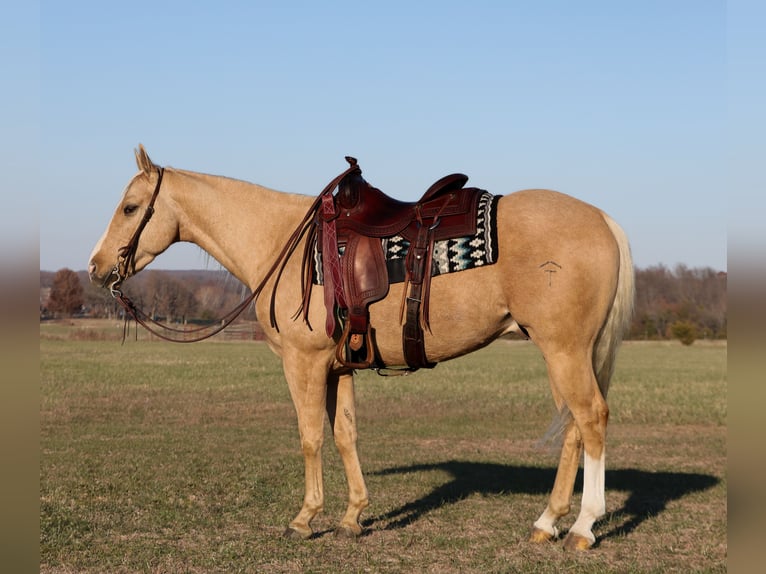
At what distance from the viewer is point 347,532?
6.51 meters

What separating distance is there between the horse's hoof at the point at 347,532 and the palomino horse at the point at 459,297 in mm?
13

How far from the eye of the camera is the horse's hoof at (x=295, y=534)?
6.39 m

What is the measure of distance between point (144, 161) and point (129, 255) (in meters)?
0.84

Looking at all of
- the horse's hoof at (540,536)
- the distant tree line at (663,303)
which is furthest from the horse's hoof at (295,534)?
the distant tree line at (663,303)

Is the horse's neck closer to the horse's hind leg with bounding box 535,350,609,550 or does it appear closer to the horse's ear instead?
the horse's ear

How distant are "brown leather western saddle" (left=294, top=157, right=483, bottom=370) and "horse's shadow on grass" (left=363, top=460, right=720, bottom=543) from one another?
1.93 m

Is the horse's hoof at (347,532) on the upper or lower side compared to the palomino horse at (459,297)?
lower

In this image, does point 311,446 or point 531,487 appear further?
point 531,487

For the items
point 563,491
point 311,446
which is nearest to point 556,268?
point 563,491

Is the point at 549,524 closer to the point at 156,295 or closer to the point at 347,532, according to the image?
the point at 347,532

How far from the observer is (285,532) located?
6477 millimetres

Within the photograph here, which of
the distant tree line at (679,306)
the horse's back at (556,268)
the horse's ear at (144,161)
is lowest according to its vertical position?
the distant tree line at (679,306)

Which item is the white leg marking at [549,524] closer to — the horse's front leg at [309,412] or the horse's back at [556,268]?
the horse's back at [556,268]

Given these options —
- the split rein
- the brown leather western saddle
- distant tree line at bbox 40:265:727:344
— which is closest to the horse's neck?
the split rein
